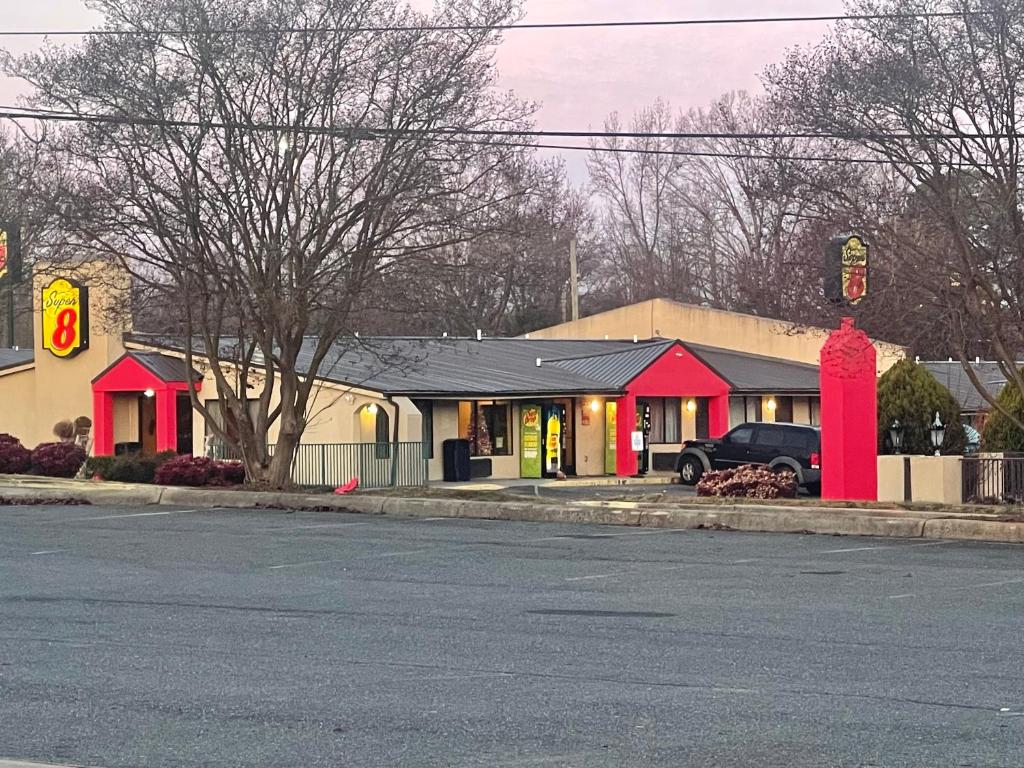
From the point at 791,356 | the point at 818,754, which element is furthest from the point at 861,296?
the point at 791,356

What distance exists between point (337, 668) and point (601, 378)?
111 ft

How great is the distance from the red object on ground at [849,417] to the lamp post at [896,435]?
2.58 meters

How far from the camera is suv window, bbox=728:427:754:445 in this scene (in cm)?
3705

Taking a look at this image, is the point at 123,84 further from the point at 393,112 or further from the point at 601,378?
the point at 601,378

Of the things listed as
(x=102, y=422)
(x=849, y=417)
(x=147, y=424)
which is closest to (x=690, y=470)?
(x=849, y=417)

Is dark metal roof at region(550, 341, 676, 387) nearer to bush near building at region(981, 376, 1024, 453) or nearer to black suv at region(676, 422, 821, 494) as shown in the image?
black suv at region(676, 422, 821, 494)

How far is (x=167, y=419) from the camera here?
134ft

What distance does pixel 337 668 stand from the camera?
9750 millimetres

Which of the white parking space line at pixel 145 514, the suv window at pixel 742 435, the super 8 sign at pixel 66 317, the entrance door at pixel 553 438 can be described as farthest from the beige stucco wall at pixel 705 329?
the white parking space line at pixel 145 514

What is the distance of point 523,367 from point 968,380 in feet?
58.2

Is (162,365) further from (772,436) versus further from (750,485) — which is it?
(750,485)

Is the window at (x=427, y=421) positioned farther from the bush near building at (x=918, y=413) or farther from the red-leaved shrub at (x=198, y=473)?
the bush near building at (x=918, y=413)

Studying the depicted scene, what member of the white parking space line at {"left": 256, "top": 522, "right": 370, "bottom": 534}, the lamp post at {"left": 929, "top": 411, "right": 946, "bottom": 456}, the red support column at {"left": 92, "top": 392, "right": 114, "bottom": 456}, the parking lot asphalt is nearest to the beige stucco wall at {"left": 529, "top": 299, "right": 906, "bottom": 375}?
the lamp post at {"left": 929, "top": 411, "right": 946, "bottom": 456}

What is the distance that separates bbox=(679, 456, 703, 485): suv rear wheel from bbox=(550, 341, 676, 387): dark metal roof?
3975 millimetres
